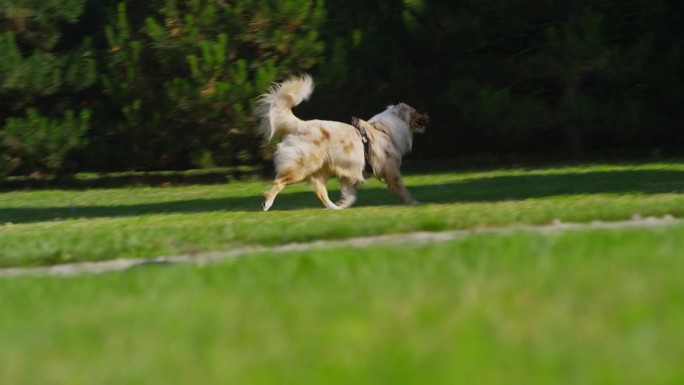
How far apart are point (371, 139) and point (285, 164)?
1114 millimetres

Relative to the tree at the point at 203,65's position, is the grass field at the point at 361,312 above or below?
above

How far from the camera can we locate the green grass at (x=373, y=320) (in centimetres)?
536

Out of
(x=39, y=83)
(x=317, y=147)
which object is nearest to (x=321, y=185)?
(x=317, y=147)

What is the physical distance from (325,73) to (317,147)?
828cm

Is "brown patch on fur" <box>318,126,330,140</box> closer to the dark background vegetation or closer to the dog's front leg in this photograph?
the dog's front leg

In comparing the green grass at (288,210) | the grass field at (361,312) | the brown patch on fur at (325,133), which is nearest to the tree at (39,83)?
the green grass at (288,210)

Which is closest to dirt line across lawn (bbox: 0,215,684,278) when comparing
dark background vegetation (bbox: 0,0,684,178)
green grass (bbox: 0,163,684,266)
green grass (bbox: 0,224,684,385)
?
green grass (bbox: 0,163,684,266)

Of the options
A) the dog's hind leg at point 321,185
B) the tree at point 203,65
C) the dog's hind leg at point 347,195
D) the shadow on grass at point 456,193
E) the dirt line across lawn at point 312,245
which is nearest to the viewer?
the dirt line across lawn at point 312,245

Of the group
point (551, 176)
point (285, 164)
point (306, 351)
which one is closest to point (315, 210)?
point (285, 164)

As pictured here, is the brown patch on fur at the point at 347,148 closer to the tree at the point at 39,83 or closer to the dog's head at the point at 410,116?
the dog's head at the point at 410,116

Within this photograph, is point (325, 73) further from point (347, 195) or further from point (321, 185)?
point (321, 185)

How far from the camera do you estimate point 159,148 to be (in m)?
22.2

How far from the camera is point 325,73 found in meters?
21.4

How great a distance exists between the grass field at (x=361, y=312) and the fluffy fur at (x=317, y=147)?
3.14m
